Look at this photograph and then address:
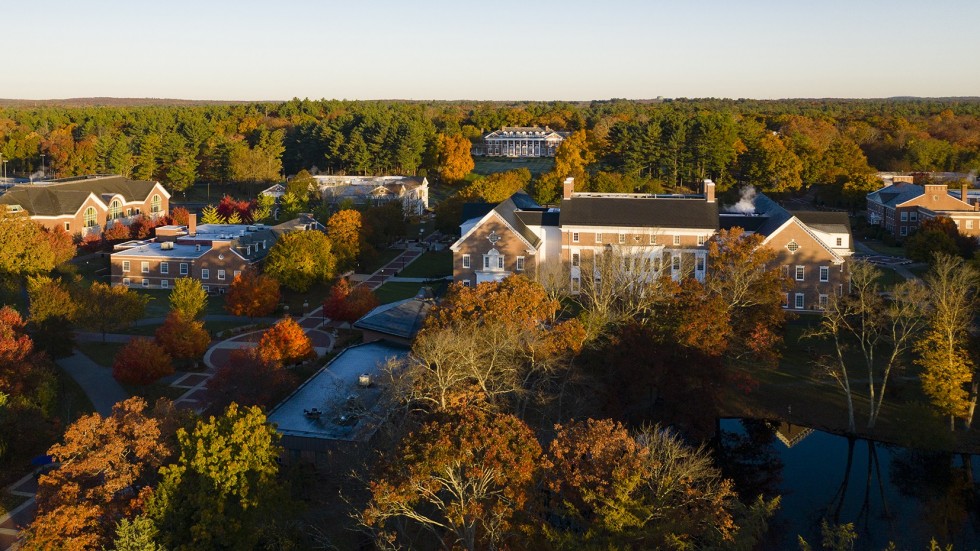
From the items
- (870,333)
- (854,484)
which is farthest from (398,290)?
(854,484)

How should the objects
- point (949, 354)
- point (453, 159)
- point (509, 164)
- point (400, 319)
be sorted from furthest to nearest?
point (509, 164) < point (453, 159) < point (400, 319) < point (949, 354)

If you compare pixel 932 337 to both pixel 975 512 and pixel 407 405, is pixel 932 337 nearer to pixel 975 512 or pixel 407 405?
pixel 975 512

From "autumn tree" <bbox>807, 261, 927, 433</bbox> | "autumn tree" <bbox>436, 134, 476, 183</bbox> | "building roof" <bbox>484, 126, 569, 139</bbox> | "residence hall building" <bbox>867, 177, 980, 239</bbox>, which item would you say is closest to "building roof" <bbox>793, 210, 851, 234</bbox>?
"autumn tree" <bbox>807, 261, 927, 433</bbox>

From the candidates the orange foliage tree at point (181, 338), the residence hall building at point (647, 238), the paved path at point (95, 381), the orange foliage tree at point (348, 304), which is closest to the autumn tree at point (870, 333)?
the residence hall building at point (647, 238)

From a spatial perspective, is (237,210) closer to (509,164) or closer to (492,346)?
(509,164)

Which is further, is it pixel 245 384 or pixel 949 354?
pixel 949 354

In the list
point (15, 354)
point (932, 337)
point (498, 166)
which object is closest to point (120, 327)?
point (15, 354)

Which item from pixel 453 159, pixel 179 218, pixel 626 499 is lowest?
pixel 626 499
